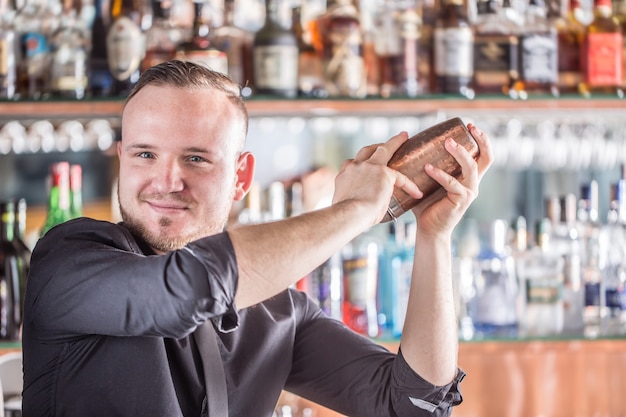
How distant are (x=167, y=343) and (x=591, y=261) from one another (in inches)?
51.0

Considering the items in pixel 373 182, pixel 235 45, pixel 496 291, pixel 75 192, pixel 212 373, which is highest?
pixel 235 45

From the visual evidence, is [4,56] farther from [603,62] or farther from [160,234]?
[603,62]

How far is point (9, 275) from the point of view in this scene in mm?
2059

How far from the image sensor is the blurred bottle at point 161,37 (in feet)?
6.86

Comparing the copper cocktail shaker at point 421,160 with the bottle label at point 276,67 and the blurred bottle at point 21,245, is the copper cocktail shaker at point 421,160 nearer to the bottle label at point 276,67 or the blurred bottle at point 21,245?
the bottle label at point 276,67

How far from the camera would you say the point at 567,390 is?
2240mm

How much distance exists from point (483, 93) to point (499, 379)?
707 millimetres

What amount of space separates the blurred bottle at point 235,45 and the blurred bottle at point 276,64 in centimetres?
4

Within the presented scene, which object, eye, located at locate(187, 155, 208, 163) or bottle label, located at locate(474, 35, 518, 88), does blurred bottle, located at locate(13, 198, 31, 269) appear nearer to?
eye, located at locate(187, 155, 208, 163)

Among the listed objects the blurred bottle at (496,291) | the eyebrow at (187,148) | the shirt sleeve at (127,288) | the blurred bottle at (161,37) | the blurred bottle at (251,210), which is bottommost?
the blurred bottle at (496,291)

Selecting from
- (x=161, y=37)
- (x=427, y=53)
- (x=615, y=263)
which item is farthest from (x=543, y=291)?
(x=161, y=37)

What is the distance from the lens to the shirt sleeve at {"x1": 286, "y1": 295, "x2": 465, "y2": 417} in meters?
1.31

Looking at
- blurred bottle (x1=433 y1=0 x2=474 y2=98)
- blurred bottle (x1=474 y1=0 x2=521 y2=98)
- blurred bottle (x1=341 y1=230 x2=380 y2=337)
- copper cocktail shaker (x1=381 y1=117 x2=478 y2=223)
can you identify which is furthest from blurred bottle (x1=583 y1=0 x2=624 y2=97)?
copper cocktail shaker (x1=381 y1=117 x2=478 y2=223)

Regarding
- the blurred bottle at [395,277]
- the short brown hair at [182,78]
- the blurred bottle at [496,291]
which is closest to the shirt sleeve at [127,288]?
the short brown hair at [182,78]
